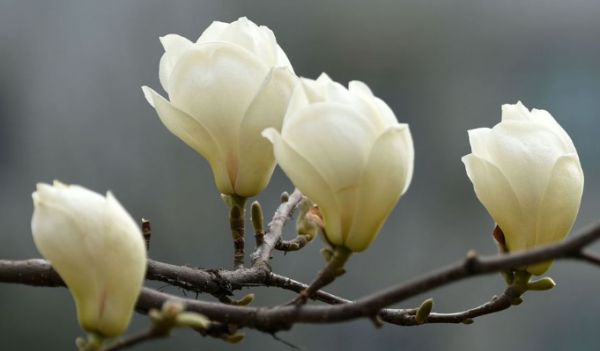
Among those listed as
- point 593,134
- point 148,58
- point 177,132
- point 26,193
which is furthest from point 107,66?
point 177,132

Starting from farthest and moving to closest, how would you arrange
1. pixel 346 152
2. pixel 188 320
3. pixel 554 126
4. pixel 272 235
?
1. pixel 272 235
2. pixel 554 126
3. pixel 346 152
4. pixel 188 320

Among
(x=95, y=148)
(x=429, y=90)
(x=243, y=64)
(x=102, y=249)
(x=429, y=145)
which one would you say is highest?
(x=429, y=90)

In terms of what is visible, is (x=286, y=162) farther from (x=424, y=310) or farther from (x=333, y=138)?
(x=424, y=310)

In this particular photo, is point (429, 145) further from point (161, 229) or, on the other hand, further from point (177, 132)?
point (177, 132)

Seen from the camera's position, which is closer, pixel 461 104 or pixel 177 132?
pixel 177 132

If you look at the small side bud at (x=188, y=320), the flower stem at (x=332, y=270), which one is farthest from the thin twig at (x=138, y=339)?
the flower stem at (x=332, y=270)

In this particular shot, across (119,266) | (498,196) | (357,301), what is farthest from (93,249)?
(498,196)

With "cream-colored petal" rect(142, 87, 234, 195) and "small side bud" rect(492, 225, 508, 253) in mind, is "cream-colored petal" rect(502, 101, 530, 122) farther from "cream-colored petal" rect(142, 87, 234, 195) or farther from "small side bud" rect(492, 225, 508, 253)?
"cream-colored petal" rect(142, 87, 234, 195)
